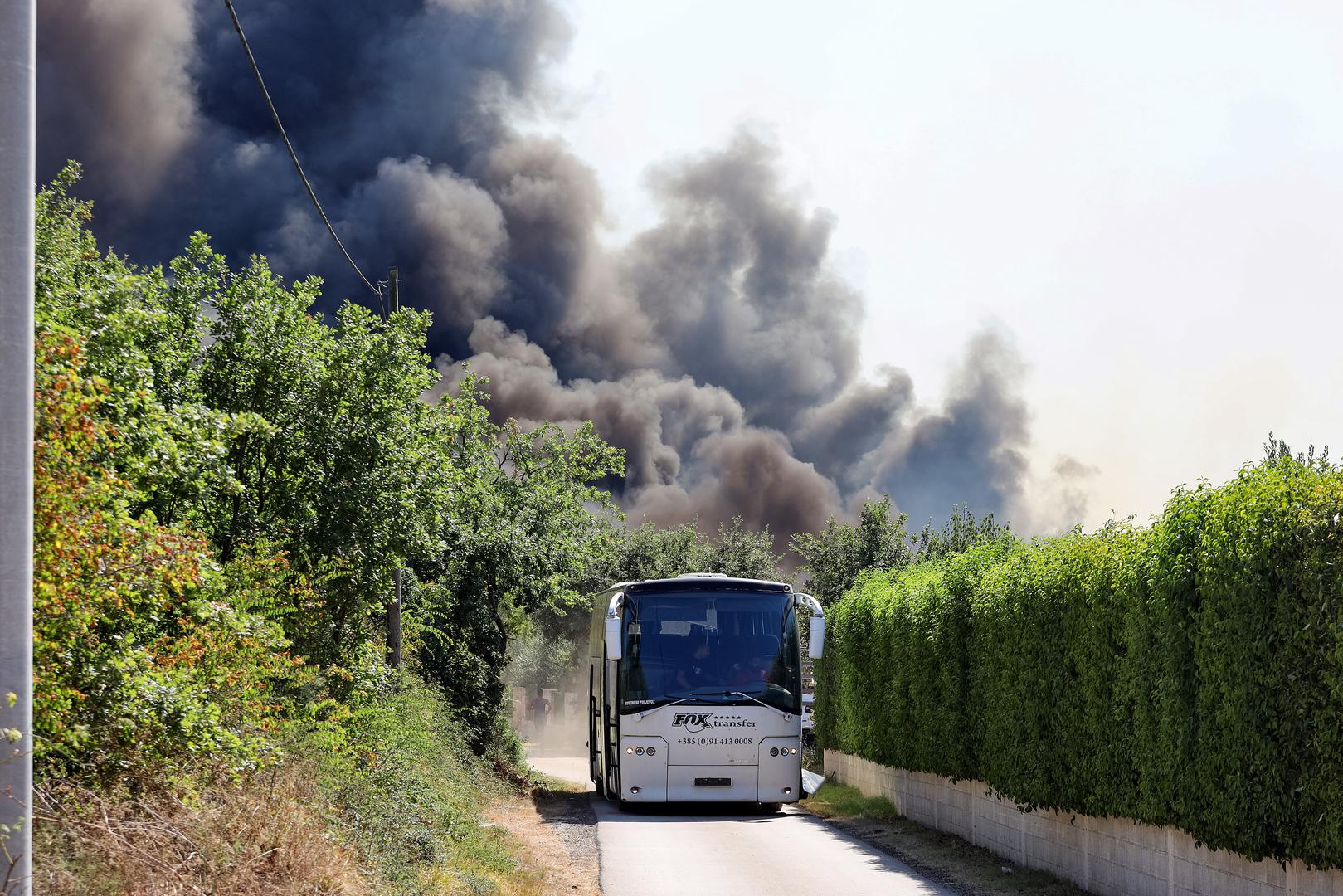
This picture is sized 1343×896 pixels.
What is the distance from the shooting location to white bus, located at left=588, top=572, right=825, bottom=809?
21.5 meters

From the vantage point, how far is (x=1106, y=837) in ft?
39.8

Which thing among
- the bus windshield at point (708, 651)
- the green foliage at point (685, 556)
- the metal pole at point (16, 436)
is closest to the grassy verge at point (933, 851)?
the bus windshield at point (708, 651)

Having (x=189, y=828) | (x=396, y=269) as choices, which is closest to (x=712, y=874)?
(x=189, y=828)

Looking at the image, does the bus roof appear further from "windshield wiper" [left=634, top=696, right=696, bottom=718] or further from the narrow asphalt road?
the narrow asphalt road

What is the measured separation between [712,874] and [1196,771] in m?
6.32

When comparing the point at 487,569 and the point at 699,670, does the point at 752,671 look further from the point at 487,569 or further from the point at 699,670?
the point at 487,569

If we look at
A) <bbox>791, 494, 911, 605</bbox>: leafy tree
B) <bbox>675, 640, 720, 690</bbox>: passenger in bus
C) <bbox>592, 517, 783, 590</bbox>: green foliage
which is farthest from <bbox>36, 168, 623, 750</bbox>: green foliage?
<bbox>592, 517, 783, 590</bbox>: green foliage

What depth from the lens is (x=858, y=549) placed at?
42562 millimetres

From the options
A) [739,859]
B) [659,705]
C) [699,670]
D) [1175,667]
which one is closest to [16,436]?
[1175,667]

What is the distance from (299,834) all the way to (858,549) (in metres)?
34.6

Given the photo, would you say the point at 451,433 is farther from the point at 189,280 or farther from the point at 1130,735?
the point at 1130,735

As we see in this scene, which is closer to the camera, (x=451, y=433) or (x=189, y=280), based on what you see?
(x=189, y=280)

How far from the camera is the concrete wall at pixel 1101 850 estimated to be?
9.04 metres

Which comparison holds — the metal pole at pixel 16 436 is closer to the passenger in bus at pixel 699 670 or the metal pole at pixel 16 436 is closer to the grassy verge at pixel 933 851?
the grassy verge at pixel 933 851
